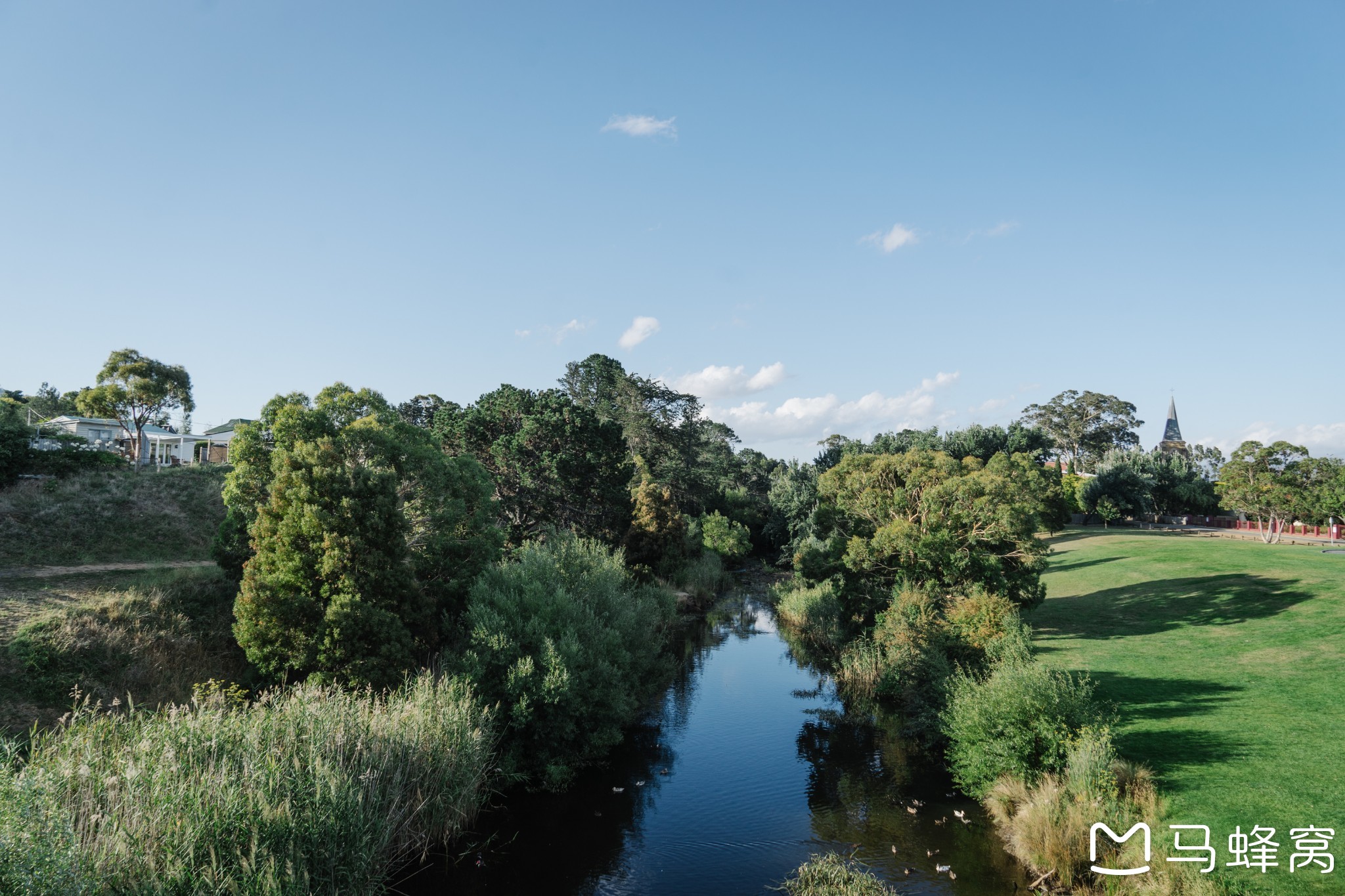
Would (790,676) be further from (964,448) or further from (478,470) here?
(964,448)

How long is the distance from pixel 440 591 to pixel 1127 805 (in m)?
23.5

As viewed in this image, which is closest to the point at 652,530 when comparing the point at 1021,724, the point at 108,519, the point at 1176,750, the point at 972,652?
the point at 972,652

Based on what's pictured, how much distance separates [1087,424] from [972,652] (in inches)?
4350

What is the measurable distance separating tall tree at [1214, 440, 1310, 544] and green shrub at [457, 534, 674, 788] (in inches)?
2065

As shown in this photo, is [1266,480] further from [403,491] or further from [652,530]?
[403,491]

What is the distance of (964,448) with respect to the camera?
81312 millimetres

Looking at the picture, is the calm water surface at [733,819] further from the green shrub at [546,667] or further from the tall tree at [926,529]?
the tall tree at [926,529]

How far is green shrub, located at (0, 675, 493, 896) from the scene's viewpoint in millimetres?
11328

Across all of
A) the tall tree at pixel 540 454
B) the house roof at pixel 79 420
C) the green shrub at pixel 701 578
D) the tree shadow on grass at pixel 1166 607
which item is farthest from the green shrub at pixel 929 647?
the house roof at pixel 79 420

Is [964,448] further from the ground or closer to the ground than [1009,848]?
further from the ground

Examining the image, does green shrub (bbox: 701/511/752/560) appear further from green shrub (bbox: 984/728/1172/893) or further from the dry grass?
the dry grass

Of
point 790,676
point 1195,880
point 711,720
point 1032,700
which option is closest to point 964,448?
point 790,676

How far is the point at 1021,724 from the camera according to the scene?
19156 millimetres

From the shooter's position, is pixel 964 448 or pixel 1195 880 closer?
pixel 1195 880
